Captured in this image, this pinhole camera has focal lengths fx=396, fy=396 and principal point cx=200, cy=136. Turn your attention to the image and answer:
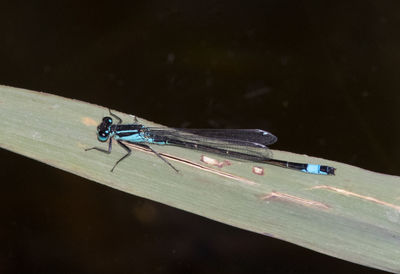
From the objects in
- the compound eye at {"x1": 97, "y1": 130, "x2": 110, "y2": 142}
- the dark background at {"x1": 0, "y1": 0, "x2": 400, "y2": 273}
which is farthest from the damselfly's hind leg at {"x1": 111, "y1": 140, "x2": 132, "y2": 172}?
the dark background at {"x1": 0, "y1": 0, "x2": 400, "y2": 273}

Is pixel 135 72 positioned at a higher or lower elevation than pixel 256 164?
higher

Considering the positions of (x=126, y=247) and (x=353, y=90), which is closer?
(x=126, y=247)

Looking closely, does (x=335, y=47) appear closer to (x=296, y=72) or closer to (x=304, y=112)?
(x=296, y=72)

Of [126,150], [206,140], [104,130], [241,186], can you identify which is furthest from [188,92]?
[241,186]

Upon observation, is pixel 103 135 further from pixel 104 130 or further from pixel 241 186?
pixel 241 186

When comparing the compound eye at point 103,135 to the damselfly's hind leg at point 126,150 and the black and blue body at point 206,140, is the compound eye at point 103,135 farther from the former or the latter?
the damselfly's hind leg at point 126,150

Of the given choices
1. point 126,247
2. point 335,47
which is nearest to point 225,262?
point 126,247
